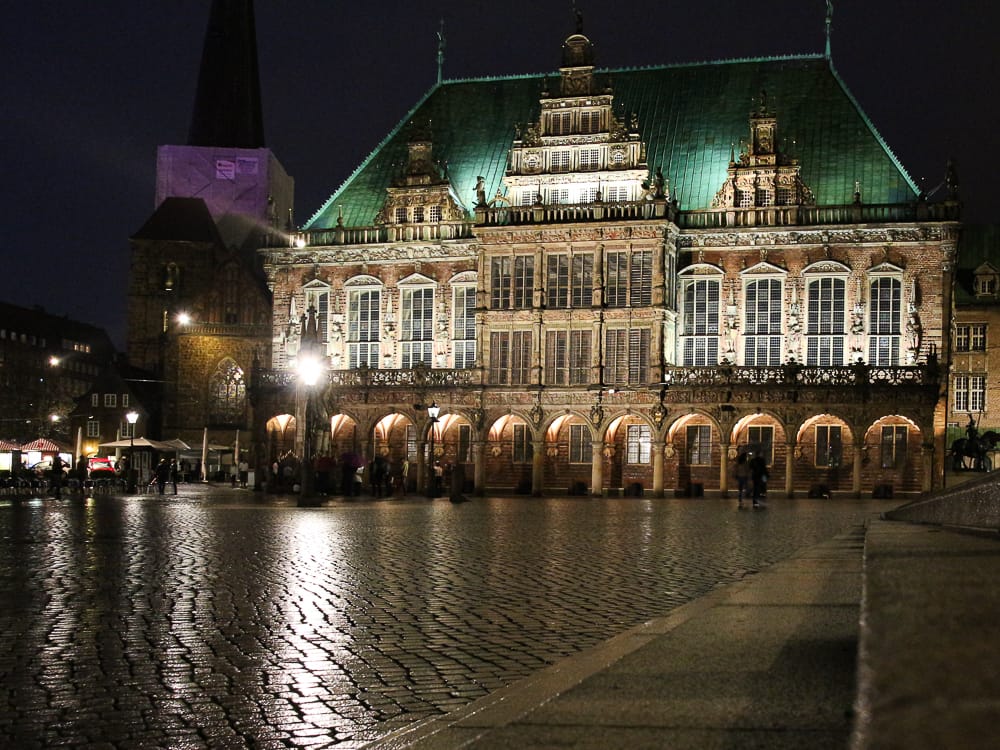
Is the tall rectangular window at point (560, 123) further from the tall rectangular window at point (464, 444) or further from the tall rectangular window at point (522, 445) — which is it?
the tall rectangular window at point (464, 444)

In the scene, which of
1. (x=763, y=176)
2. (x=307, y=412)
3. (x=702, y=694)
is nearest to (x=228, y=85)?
(x=763, y=176)

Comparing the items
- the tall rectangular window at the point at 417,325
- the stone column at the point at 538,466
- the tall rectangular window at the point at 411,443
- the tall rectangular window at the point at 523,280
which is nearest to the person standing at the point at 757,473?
the stone column at the point at 538,466

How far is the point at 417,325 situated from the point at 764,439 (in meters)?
15.0

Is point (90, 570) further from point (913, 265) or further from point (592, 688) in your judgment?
point (913, 265)

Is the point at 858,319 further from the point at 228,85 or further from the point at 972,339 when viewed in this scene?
the point at 228,85

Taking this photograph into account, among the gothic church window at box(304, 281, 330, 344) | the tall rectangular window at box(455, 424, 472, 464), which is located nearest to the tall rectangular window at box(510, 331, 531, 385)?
the tall rectangular window at box(455, 424, 472, 464)

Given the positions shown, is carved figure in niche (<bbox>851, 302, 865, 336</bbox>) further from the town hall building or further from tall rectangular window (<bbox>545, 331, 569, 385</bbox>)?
tall rectangular window (<bbox>545, 331, 569, 385</bbox>)

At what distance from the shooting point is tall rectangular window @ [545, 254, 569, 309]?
49.9 metres

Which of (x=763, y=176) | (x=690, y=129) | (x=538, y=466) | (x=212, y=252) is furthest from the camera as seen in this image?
(x=212, y=252)

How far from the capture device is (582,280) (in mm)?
49656

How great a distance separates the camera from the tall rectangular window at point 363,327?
5425 centimetres

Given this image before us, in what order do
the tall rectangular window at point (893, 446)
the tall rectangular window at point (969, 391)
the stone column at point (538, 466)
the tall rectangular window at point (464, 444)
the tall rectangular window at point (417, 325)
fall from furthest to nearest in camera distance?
the tall rectangular window at point (969, 391) < the tall rectangular window at point (417, 325) < the tall rectangular window at point (464, 444) < the stone column at point (538, 466) < the tall rectangular window at point (893, 446)

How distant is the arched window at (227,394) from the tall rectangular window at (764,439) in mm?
30796

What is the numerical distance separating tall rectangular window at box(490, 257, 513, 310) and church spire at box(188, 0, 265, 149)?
3942 cm
